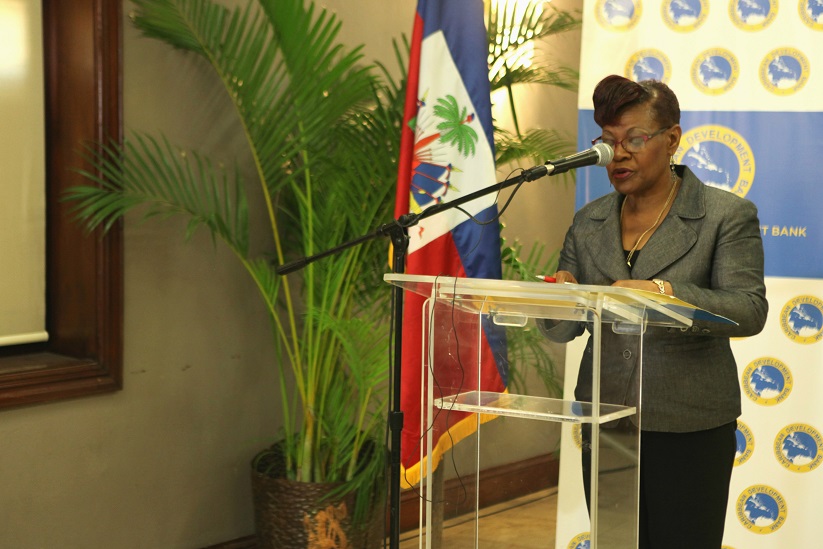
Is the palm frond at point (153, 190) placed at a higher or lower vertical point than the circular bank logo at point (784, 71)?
lower

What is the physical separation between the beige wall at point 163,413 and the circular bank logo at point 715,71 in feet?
5.14

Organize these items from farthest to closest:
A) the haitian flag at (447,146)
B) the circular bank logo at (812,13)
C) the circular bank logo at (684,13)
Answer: the circular bank logo at (684,13) < the circular bank logo at (812,13) < the haitian flag at (447,146)

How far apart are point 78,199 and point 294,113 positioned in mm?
829

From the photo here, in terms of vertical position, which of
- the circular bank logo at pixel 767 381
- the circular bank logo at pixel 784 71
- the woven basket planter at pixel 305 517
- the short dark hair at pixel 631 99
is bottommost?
the woven basket planter at pixel 305 517

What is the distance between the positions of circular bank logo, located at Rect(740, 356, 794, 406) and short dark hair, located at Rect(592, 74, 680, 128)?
4.71 ft

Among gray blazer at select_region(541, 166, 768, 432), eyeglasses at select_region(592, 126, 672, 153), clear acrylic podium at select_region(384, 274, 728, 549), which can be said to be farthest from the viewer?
eyeglasses at select_region(592, 126, 672, 153)

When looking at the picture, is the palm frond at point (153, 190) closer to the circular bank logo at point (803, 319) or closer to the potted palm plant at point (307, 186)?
the potted palm plant at point (307, 186)

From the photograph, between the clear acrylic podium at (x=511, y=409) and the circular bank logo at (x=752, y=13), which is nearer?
the clear acrylic podium at (x=511, y=409)

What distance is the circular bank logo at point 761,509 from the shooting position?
318cm

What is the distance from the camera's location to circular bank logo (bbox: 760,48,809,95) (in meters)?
3.10

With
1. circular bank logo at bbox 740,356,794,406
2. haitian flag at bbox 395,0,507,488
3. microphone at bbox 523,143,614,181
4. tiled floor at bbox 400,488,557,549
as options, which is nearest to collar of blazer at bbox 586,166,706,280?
microphone at bbox 523,143,614,181

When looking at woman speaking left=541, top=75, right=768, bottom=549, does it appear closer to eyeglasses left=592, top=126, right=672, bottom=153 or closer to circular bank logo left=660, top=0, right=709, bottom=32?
eyeglasses left=592, top=126, right=672, bottom=153

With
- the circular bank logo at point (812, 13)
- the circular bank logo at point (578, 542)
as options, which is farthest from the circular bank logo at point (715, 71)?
the circular bank logo at point (578, 542)

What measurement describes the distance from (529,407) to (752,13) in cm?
205
